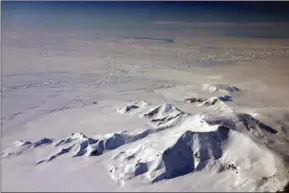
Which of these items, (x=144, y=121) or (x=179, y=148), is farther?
(x=144, y=121)

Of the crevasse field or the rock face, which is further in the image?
the rock face

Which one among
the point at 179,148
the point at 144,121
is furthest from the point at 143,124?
the point at 179,148

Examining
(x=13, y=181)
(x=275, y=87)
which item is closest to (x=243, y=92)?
(x=275, y=87)

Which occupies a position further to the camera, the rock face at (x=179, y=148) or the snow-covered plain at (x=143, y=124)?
the rock face at (x=179, y=148)

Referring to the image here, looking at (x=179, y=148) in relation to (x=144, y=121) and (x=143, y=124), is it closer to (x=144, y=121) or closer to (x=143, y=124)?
(x=143, y=124)
